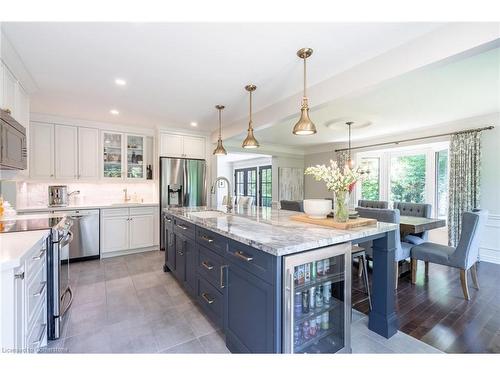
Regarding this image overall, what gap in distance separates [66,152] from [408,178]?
6.67m

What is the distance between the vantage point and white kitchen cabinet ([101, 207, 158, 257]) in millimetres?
3938

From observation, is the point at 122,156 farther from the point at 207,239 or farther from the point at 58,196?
the point at 207,239

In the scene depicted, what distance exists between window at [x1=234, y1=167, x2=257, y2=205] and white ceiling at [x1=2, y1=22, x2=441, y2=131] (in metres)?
5.45

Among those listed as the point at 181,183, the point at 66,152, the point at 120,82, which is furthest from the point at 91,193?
the point at 120,82

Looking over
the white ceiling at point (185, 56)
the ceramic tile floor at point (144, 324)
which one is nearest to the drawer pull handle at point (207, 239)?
the ceramic tile floor at point (144, 324)

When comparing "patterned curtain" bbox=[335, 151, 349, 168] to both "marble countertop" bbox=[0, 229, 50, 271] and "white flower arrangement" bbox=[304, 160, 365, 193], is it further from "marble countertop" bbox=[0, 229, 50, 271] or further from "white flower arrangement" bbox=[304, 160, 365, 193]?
"marble countertop" bbox=[0, 229, 50, 271]

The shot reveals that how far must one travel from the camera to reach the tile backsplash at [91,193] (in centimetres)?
377

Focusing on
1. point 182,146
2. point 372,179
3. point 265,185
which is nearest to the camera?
point 182,146

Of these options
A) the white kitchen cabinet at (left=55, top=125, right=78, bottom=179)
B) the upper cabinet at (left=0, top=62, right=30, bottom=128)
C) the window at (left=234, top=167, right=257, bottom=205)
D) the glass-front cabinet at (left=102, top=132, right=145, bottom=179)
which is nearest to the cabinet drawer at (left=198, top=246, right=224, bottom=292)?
the upper cabinet at (left=0, top=62, right=30, bottom=128)

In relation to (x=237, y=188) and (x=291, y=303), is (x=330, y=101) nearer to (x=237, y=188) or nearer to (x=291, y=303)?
(x=291, y=303)

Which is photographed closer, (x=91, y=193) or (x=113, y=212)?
(x=113, y=212)

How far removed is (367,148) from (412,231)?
9.76ft

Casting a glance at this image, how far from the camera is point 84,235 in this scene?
3.74 m

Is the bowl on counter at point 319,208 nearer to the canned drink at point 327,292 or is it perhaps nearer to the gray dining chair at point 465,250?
the canned drink at point 327,292
